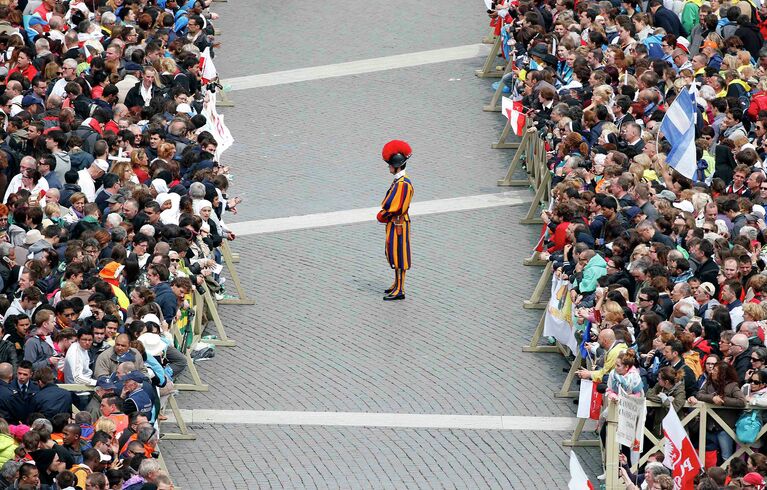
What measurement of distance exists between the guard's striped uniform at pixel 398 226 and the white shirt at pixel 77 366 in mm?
5478

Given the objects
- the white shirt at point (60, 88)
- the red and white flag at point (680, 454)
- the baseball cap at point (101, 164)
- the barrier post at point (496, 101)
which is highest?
the white shirt at point (60, 88)

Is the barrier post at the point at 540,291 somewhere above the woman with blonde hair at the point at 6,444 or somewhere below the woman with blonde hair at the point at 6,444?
below

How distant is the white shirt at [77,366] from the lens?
16.6 metres

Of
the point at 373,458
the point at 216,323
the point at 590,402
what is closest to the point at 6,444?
the point at 373,458

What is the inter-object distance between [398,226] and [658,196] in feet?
11.0

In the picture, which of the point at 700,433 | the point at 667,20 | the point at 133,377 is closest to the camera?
the point at 700,433

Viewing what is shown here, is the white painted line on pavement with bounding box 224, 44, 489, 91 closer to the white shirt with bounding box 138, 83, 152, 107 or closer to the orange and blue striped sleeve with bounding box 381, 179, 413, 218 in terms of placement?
the white shirt with bounding box 138, 83, 152, 107

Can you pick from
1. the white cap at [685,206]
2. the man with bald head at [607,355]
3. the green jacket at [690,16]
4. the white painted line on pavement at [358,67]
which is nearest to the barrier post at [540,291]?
the white cap at [685,206]

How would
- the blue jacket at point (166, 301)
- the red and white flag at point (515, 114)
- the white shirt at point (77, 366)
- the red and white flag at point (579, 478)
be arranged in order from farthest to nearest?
the red and white flag at point (515, 114) < the blue jacket at point (166, 301) < the white shirt at point (77, 366) < the red and white flag at point (579, 478)

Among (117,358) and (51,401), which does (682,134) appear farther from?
(51,401)

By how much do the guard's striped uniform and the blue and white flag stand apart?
3.28 m

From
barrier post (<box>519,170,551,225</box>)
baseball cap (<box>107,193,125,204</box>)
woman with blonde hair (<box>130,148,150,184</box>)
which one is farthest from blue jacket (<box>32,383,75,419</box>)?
barrier post (<box>519,170,551,225</box>)

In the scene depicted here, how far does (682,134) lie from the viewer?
19875 millimetres

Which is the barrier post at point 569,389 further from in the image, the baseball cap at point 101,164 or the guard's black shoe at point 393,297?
the baseball cap at point 101,164
